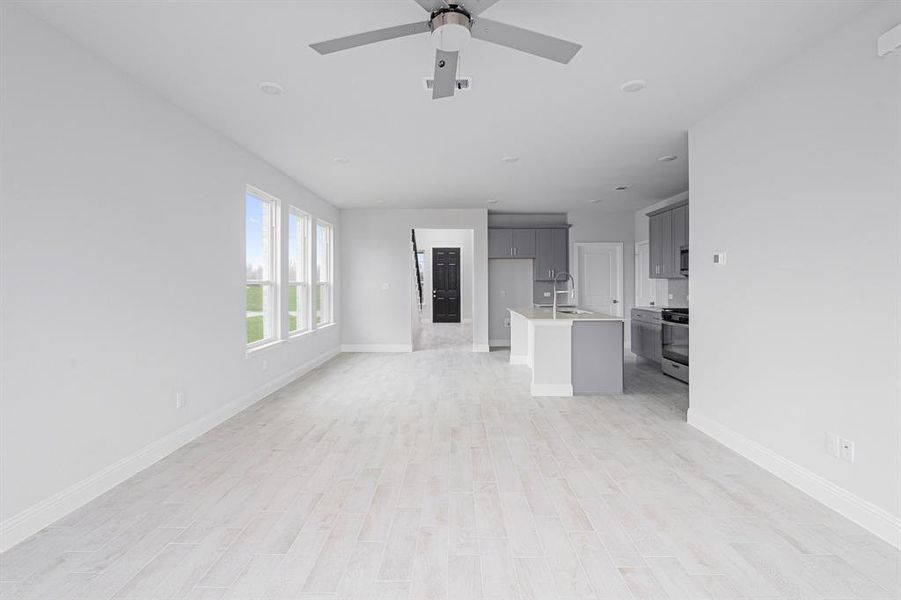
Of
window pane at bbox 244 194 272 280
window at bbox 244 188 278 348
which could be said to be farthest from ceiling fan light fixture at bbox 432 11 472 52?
window at bbox 244 188 278 348

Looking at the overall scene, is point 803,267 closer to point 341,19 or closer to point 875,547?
point 875,547

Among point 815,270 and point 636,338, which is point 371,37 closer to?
point 815,270

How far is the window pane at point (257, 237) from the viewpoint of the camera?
466cm

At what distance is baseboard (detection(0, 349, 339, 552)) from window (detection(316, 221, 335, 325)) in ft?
9.73

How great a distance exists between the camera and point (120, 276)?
8.93 ft

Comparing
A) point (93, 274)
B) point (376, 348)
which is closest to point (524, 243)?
point (376, 348)

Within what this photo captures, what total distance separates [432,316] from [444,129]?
9.77 meters

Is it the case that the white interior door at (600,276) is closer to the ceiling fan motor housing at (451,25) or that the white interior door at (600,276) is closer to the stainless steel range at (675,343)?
the stainless steel range at (675,343)

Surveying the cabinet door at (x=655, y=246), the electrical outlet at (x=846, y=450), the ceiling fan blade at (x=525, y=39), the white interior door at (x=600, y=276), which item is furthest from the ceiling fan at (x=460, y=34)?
the white interior door at (x=600, y=276)

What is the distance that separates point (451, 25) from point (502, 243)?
6404mm

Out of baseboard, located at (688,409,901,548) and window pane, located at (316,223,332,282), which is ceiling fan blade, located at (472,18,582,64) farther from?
window pane, located at (316,223,332,282)

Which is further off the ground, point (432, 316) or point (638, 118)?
point (638, 118)

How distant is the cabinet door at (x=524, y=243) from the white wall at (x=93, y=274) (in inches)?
213

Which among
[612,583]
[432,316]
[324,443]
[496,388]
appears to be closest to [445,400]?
[496,388]
